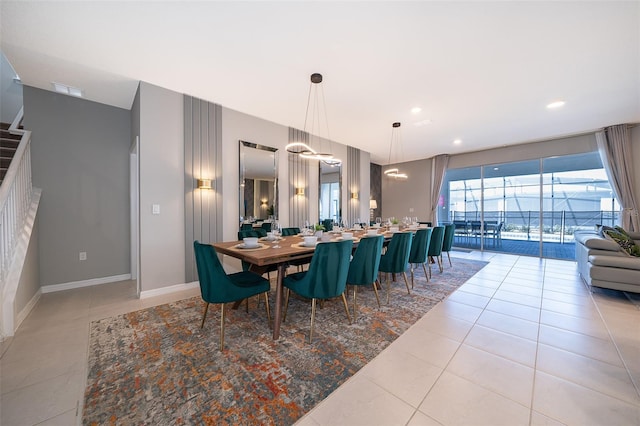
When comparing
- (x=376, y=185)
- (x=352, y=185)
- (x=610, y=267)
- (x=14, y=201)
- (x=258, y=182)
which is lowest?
(x=610, y=267)

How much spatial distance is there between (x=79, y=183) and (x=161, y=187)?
153 centimetres

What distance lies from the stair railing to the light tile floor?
785 mm

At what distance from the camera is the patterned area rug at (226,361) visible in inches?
56.2

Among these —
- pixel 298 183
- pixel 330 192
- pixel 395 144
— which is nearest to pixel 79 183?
pixel 298 183

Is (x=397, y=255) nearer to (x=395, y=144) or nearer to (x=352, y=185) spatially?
(x=352, y=185)

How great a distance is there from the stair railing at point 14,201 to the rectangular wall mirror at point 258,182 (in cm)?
259

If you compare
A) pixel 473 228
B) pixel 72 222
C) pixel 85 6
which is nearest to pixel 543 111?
pixel 473 228

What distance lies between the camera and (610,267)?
3129 mm

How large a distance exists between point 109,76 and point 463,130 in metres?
6.32

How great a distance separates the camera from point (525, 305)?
2.93m

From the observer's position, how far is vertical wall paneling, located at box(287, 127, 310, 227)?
510 cm

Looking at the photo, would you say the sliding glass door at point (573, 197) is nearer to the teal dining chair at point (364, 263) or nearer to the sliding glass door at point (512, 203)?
the sliding glass door at point (512, 203)

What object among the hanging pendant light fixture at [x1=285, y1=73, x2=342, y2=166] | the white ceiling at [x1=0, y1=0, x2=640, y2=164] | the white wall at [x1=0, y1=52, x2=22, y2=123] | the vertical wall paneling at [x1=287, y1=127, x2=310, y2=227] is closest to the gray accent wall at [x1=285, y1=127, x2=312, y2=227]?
the vertical wall paneling at [x1=287, y1=127, x2=310, y2=227]

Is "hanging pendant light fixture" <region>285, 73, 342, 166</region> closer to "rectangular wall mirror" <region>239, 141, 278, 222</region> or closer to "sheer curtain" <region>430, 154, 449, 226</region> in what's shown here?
"rectangular wall mirror" <region>239, 141, 278, 222</region>
